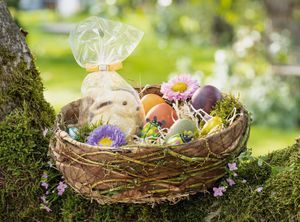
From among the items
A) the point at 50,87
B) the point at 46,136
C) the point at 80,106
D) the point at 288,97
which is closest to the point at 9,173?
the point at 46,136

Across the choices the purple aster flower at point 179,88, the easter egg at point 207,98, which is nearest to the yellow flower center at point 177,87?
the purple aster flower at point 179,88

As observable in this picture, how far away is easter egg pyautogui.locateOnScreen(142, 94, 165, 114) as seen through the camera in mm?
2336

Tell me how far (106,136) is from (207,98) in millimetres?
447

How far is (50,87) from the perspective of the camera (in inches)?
399

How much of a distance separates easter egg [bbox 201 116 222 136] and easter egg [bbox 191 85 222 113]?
0.15m

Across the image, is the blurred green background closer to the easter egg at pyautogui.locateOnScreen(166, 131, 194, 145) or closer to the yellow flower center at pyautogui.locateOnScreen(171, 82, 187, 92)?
the yellow flower center at pyautogui.locateOnScreen(171, 82, 187, 92)

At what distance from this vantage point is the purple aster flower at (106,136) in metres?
1.92

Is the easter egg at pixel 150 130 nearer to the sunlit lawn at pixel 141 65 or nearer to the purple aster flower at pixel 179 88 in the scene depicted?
the purple aster flower at pixel 179 88

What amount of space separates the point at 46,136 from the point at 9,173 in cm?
20

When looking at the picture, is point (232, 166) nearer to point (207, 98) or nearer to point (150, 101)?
point (207, 98)

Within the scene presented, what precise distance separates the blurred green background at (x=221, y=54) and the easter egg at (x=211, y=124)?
211 centimetres

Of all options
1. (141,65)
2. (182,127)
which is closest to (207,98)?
(182,127)

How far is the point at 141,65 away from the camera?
11.9m

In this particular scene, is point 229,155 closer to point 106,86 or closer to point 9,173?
point 106,86
